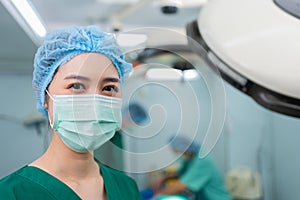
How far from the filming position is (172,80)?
68 cm

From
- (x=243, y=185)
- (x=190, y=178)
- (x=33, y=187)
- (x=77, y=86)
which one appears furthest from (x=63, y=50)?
(x=243, y=185)

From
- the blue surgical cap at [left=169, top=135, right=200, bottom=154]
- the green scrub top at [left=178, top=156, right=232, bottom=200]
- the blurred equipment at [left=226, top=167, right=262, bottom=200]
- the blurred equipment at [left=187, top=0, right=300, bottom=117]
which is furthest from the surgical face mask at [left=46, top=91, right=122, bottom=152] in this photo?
the blurred equipment at [left=226, top=167, right=262, bottom=200]

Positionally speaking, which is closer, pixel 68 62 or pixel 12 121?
pixel 68 62

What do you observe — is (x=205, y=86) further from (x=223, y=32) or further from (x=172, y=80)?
(x=223, y=32)

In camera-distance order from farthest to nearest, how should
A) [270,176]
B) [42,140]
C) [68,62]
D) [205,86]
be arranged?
[270,176], [42,140], [68,62], [205,86]

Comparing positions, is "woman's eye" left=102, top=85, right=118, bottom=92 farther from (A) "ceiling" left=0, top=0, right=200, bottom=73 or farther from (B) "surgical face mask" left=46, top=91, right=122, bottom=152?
(A) "ceiling" left=0, top=0, right=200, bottom=73

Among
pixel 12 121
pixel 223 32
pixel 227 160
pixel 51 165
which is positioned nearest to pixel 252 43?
pixel 223 32

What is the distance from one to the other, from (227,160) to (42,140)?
7.29 feet

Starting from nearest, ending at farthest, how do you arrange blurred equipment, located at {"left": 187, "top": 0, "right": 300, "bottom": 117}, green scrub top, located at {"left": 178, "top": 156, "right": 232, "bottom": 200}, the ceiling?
blurred equipment, located at {"left": 187, "top": 0, "right": 300, "bottom": 117} < the ceiling < green scrub top, located at {"left": 178, "top": 156, "right": 232, "bottom": 200}

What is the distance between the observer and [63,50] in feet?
2.53

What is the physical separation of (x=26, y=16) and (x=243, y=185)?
1995 millimetres

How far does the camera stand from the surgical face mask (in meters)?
0.72

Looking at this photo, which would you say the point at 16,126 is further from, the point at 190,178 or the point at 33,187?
the point at 190,178


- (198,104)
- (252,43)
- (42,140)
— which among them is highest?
(252,43)
